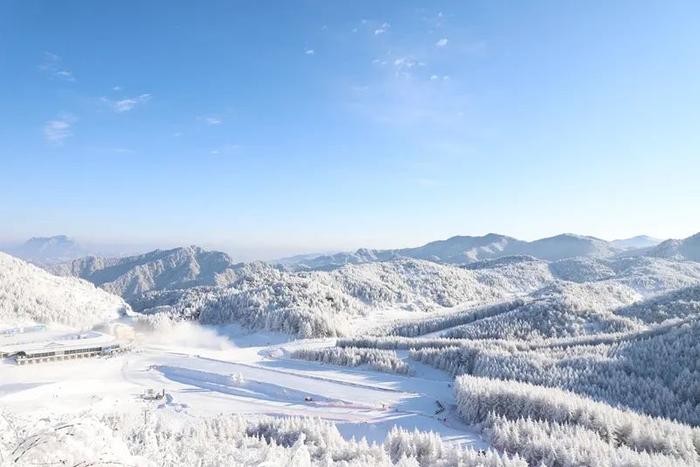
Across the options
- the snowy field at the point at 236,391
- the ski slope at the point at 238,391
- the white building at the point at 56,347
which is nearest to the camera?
the snowy field at the point at 236,391

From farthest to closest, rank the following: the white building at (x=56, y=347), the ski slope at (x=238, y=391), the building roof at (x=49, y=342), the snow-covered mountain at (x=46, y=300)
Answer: the snow-covered mountain at (x=46, y=300), the building roof at (x=49, y=342), the white building at (x=56, y=347), the ski slope at (x=238, y=391)

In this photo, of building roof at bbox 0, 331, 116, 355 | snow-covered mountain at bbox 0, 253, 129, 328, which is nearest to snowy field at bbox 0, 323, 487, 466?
building roof at bbox 0, 331, 116, 355

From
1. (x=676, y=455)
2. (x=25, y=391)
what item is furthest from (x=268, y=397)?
(x=676, y=455)

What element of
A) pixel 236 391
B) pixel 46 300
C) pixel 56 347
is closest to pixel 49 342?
pixel 56 347

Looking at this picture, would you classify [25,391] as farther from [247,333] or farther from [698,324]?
[698,324]

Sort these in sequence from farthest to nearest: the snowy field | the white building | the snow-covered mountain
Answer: the snow-covered mountain → the white building → the snowy field

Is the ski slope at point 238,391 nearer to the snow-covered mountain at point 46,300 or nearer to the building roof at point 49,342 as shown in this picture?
the building roof at point 49,342

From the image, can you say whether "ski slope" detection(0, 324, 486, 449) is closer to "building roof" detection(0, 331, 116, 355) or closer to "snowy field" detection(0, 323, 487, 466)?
"snowy field" detection(0, 323, 487, 466)

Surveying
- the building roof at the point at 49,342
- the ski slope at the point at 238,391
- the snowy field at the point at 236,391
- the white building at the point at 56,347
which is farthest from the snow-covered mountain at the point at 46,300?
the ski slope at the point at 238,391
